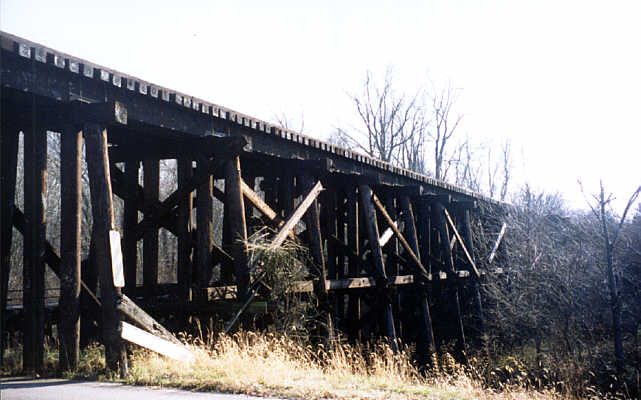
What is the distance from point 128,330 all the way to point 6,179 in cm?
203

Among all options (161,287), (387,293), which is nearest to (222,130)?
(161,287)

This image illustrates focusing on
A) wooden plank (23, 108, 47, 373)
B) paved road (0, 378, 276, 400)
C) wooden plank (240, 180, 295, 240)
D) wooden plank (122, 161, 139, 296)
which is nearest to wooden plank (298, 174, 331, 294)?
wooden plank (240, 180, 295, 240)

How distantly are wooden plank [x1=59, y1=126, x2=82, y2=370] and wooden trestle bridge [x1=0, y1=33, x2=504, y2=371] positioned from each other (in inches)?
0.4

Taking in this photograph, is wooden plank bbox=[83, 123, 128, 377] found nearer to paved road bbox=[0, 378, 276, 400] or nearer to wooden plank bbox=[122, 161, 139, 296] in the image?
paved road bbox=[0, 378, 276, 400]

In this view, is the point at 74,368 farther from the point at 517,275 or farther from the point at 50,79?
the point at 517,275

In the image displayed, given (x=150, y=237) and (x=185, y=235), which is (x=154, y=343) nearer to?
(x=185, y=235)

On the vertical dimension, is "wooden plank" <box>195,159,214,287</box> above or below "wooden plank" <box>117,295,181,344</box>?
above

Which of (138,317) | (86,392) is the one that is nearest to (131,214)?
(138,317)

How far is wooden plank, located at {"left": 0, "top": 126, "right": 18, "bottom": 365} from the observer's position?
571cm

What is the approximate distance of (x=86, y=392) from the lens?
4.56 m

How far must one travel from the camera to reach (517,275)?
1514cm

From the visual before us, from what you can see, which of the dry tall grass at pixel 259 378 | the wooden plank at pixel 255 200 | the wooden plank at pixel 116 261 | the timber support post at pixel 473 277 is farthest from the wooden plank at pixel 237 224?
the timber support post at pixel 473 277

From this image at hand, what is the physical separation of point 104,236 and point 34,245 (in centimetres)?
67

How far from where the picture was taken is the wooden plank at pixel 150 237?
7.70 m
